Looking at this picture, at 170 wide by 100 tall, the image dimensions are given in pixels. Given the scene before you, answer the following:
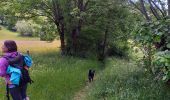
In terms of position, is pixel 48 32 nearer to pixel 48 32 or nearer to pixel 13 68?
pixel 48 32

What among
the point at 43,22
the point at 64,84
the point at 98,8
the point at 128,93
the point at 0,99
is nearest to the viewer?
the point at 128,93

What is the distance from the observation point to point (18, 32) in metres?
65.5

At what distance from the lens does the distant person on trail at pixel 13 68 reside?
8.16 meters

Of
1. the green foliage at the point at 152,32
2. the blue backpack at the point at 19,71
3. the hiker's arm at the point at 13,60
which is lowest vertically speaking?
the blue backpack at the point at 19,71

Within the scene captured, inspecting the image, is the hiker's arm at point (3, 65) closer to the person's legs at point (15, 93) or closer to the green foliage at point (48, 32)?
→ the person's legs at point (15, 93)

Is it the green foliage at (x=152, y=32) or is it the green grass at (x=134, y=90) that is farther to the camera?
the green grass at (x=134, y=90)

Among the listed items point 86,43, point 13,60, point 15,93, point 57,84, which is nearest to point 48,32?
point 86,43

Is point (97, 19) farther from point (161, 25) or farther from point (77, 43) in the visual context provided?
point (161, 25)

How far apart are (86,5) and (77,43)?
4.22 meters

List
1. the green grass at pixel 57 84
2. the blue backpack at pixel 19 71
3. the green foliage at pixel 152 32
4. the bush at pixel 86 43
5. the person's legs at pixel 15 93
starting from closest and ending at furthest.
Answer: the green foliage at pixel 152 32, the blue backpack at pixel 19 71, the person's legs at pixel 15 93, the green grass at pixel 57 84, the bush at pixel 86 43

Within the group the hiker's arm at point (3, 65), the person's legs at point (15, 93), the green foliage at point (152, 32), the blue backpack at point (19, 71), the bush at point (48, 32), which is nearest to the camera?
the green foliage at point (152, 32)

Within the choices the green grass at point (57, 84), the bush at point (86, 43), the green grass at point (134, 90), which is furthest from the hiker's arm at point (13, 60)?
the bush at point (86, 43)

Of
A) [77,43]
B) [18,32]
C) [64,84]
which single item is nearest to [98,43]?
[77,43]

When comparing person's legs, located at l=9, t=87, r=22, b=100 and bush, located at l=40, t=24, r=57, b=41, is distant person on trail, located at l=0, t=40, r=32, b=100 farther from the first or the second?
bush, located at l=40, t=24, r=57, b=41
